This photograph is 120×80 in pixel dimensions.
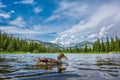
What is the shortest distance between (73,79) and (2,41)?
190 meters

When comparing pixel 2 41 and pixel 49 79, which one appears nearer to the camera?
pixel 49 79

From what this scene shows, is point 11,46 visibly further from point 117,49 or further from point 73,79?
point 73,79

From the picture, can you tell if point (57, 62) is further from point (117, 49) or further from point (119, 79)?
point (117, 49)

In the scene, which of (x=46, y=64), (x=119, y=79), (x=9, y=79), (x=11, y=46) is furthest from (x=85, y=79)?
(x=11, y=46)

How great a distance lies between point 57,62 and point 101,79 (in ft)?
47.6

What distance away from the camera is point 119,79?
14.9 m

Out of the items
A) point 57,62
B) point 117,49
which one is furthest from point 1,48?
point 57,62

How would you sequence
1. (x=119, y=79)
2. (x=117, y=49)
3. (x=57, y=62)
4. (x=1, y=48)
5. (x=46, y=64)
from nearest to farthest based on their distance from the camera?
(x=119, y=79) → (x=46, y=64) → (x=57, y=62) → (x=1, y=48) → (x=117, y=49)

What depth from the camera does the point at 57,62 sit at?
29.2 meters

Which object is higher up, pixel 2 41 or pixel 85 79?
pixel 2 41

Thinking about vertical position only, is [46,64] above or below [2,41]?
below

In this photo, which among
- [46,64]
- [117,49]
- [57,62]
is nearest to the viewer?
[46,64]

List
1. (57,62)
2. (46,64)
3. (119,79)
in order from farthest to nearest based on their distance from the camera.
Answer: (57,62) → (46,64) → (119,79)

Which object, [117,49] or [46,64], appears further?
[117,49]
